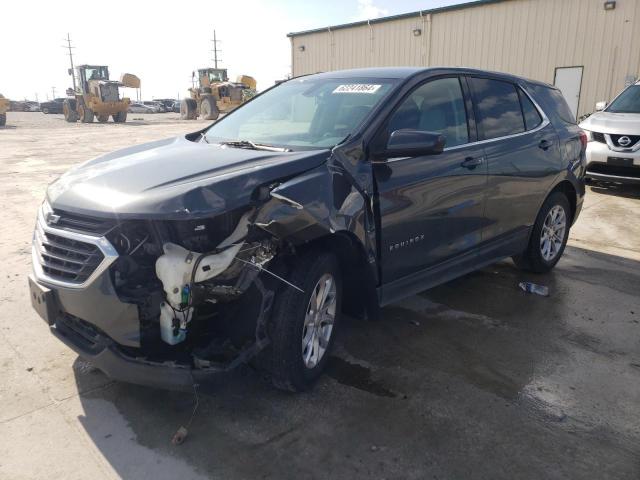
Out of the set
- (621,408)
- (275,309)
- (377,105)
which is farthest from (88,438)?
(621,408)

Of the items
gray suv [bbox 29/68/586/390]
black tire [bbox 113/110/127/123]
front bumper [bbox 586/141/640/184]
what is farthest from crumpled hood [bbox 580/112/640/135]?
black tire [bbox 113/110/127/123]

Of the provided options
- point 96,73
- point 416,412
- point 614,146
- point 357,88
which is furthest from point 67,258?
point 96,73

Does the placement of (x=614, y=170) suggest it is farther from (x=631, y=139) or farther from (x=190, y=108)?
(x=190, y=108)

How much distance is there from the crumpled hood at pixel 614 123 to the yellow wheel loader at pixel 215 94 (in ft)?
63.7

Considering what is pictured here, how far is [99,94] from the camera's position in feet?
93.4

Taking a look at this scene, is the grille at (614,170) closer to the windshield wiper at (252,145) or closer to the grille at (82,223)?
the windshield wiper at (252,145)

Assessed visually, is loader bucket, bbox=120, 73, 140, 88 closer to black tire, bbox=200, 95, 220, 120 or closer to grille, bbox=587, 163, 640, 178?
black tire, bbox=200, 95, 220, 120

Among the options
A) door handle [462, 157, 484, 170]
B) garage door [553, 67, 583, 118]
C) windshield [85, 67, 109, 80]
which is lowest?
door handle [462, 157, 484, 170]

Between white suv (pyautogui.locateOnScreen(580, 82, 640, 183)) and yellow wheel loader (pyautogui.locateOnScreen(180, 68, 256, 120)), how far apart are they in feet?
64.4

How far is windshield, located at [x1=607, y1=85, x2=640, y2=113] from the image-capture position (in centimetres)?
937

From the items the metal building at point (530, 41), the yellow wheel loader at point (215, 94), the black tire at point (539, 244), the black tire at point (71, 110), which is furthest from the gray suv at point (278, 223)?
the black tire at point (71, 110)

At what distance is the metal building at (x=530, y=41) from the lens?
50.8 ft

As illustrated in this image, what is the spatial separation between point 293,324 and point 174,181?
0.92m

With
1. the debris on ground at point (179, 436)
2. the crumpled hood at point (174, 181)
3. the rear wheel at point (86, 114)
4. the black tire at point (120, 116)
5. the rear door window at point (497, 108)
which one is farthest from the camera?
the black tire at point (120, 116)
